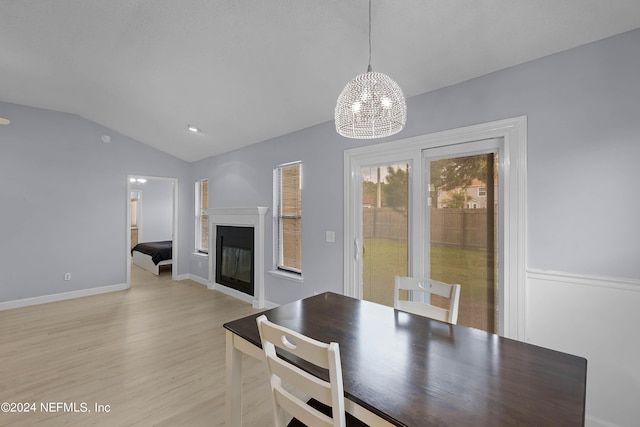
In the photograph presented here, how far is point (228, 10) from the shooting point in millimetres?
2061

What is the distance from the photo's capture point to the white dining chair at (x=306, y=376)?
898 millimetres

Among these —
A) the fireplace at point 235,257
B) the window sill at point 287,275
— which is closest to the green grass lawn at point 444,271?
the window sill at point 287,275

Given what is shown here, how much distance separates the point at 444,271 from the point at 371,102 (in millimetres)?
1775

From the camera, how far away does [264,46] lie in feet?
7.72

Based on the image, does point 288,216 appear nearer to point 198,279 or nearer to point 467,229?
point 467,229

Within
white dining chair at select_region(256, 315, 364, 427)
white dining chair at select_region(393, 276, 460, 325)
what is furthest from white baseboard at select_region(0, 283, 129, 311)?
white dining chair at select_region(393, 276, 460, 325)

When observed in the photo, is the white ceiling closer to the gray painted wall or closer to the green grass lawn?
the gray painted wall

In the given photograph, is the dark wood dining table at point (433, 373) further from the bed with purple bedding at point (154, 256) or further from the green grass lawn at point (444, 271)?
the bed with purple bedding at point (154, 256)

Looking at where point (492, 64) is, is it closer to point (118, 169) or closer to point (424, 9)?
point (424, 9)

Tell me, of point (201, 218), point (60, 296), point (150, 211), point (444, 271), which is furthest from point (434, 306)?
point (150, 211)

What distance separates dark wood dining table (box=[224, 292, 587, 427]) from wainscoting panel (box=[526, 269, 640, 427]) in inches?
37.4

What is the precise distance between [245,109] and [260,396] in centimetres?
311

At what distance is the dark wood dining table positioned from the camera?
84 centimetres

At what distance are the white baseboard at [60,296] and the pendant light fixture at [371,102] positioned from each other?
548 centimetres
